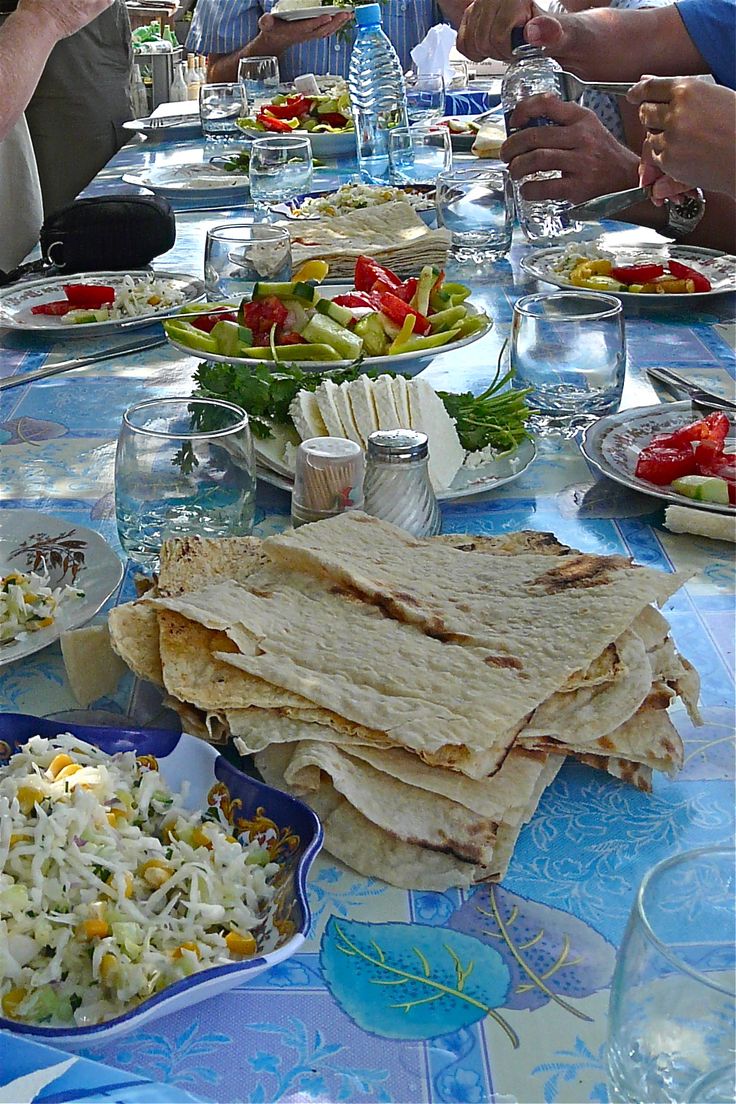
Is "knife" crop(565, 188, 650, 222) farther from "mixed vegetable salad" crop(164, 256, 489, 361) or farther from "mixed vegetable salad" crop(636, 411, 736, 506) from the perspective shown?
"mixed vegetable salad" crop(636, 411, 736, 506)

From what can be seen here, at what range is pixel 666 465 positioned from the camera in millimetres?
1437

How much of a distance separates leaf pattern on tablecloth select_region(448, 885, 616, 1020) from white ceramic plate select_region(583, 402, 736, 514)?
682mm

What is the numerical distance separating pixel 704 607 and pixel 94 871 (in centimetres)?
72

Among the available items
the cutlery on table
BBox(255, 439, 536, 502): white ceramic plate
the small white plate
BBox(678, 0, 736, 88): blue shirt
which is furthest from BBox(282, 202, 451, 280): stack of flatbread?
the small white plate

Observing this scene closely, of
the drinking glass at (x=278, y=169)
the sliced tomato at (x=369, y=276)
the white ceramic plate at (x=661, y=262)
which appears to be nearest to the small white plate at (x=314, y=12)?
the drinking glass at (x=278, y=169)

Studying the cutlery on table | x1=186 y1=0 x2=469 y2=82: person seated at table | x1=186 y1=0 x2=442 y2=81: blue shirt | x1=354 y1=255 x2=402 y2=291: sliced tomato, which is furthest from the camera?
x1=186 y1=0 x2=442 y2=81: blue shirt

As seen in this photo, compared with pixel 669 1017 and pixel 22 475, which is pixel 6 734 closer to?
pixel 669 1017

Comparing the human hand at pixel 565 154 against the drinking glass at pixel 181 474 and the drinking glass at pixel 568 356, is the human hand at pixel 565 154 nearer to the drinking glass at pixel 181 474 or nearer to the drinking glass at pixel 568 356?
the drinking glass at pixel 568 356

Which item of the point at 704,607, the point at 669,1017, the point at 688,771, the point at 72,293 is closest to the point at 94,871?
the point at 669,1017

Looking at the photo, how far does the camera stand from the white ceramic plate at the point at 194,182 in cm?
318

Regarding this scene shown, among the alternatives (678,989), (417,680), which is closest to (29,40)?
(417,680)

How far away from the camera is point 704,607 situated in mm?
1225

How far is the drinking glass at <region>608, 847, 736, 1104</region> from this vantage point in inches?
20.3

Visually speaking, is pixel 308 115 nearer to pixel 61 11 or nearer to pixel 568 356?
pixel 61 11
